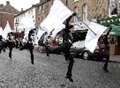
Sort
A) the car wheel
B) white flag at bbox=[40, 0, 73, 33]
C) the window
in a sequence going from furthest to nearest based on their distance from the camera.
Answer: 1. the window
2. the car wheel
3. white flag at bbox=[40, 0, 73, 33]

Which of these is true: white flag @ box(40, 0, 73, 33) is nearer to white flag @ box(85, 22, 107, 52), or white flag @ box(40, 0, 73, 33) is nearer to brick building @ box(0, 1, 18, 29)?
white flag @ box(85, 22, 107, 52)

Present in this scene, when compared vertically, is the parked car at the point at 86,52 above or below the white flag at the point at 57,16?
below

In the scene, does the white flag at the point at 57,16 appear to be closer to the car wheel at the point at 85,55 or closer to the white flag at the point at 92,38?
the white flag at the point at 92,38

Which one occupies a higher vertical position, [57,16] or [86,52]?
[57,16]

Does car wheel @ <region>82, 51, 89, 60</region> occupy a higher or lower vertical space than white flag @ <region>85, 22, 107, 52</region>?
lower

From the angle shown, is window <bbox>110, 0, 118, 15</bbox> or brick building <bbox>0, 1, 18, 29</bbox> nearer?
window <bbox>110, 0, 118, 15</bbox>

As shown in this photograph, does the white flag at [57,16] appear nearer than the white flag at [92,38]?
Yes

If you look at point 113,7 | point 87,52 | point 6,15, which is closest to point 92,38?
point 87,52

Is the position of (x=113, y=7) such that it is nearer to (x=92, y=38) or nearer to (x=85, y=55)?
(x=85, y=55)

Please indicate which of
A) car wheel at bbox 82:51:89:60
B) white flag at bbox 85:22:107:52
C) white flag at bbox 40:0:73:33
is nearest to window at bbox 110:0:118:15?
car wheel at bbox 82:51:89:60

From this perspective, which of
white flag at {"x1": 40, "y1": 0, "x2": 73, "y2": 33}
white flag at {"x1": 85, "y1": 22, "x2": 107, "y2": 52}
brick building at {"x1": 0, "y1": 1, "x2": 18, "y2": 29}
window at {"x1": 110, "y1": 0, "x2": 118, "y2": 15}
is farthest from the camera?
brick building at {"x1": 0, "y1": 1, "x2": 18, "y2": 29}

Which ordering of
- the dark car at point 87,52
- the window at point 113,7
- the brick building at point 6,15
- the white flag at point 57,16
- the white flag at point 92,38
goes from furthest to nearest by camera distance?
the brick building at point 6,15, the window at point 113,7, the dark car at point 87,52, the white flag at point 92,38, the white flag at point 57,16

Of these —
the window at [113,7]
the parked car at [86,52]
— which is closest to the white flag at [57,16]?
the parked car at [86,52]

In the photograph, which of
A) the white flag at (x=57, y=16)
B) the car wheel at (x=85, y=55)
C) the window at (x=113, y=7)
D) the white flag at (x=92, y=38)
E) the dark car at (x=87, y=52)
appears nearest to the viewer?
the white flag at (x=57, y=16)
